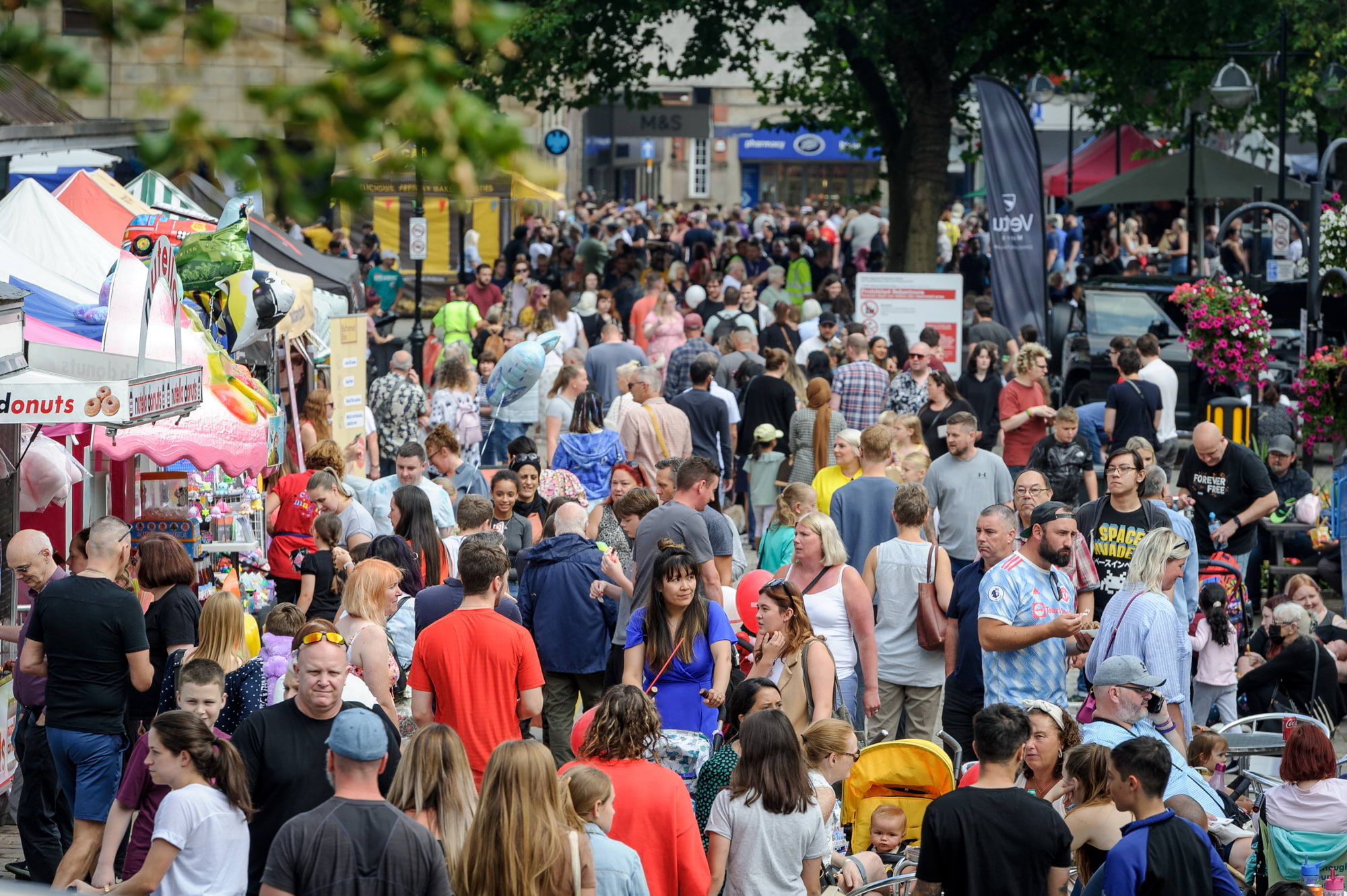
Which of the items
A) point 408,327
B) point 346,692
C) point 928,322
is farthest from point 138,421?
point 408,327

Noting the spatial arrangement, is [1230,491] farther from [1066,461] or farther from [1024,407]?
[1024,407]

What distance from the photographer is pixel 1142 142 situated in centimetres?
3616

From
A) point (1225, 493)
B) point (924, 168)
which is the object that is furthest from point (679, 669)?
point (924, 168)

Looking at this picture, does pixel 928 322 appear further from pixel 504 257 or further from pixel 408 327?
pixel 408 327

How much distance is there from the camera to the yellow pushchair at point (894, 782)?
6.89 m

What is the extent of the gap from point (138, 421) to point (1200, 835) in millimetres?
5058

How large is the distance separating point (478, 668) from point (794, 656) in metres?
1.32

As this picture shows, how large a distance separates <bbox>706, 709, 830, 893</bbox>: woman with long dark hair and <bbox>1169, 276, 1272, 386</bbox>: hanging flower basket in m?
10.3

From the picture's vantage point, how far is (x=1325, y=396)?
12.9 meters

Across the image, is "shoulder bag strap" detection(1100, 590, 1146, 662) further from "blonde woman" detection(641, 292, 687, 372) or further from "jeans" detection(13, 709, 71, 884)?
"blonde woman" detection(641, 292, 687, 372)

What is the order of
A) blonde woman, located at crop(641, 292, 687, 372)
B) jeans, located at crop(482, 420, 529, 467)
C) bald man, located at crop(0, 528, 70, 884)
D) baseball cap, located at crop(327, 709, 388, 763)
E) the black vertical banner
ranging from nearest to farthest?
baseball cap, located at crop(327, 709, 388, 763), bald man, located at crop(0, 528, 70, 884), jeans, located at crop(482, 420, 529, 467), blonde woman, located at crop(641, 292, 687, 372), the black vertical banner

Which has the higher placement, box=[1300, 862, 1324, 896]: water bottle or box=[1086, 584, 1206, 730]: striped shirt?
box=[1086, 584, 1206, 730]: striped shirt

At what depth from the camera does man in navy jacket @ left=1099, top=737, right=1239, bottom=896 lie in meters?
5.32

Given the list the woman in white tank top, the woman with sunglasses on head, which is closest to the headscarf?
the woman in white tank top
